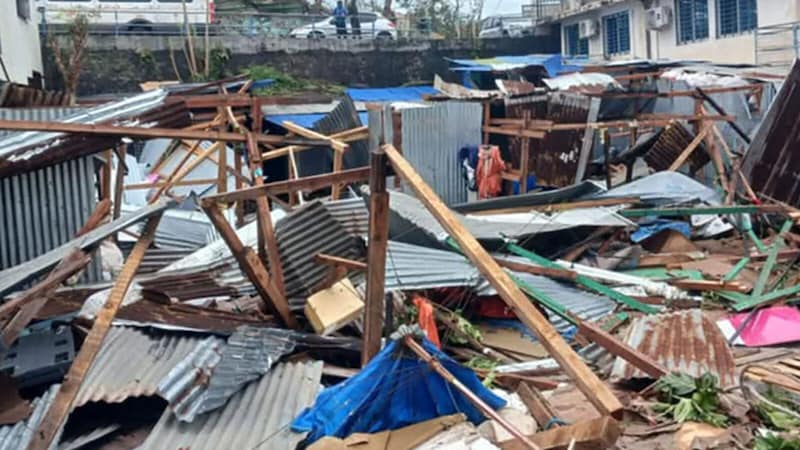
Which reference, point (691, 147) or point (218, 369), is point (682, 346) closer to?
point (218, 369)

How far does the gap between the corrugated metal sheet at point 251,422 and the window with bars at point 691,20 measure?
2280cm

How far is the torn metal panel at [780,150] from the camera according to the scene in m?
10.1

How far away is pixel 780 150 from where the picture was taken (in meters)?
10.4

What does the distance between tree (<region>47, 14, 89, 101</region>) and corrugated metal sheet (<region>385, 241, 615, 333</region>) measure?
14.5m

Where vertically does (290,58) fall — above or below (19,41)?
above

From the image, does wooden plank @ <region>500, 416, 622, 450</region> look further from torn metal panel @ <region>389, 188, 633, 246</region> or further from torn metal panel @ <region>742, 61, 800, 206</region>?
torn metal panel @ <region>742, 61, 800, 206</region>

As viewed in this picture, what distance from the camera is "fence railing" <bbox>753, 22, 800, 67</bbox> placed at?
63.9 feet

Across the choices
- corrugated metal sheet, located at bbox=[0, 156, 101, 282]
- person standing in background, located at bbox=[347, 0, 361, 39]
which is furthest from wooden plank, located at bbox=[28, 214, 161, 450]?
person standing in background, located at bbox=[347, 0, 361, 39]

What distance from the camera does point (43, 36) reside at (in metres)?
20.0

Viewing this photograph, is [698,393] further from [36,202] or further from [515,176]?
[515,176]

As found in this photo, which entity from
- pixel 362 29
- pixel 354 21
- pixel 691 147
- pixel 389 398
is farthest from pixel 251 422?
pixel 354 21

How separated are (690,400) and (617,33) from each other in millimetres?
27358

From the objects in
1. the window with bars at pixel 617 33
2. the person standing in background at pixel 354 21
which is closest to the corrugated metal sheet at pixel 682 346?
the person standing in background at pixel 354 21

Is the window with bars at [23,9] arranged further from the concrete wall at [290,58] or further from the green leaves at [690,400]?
the green leaves at [690,400]
